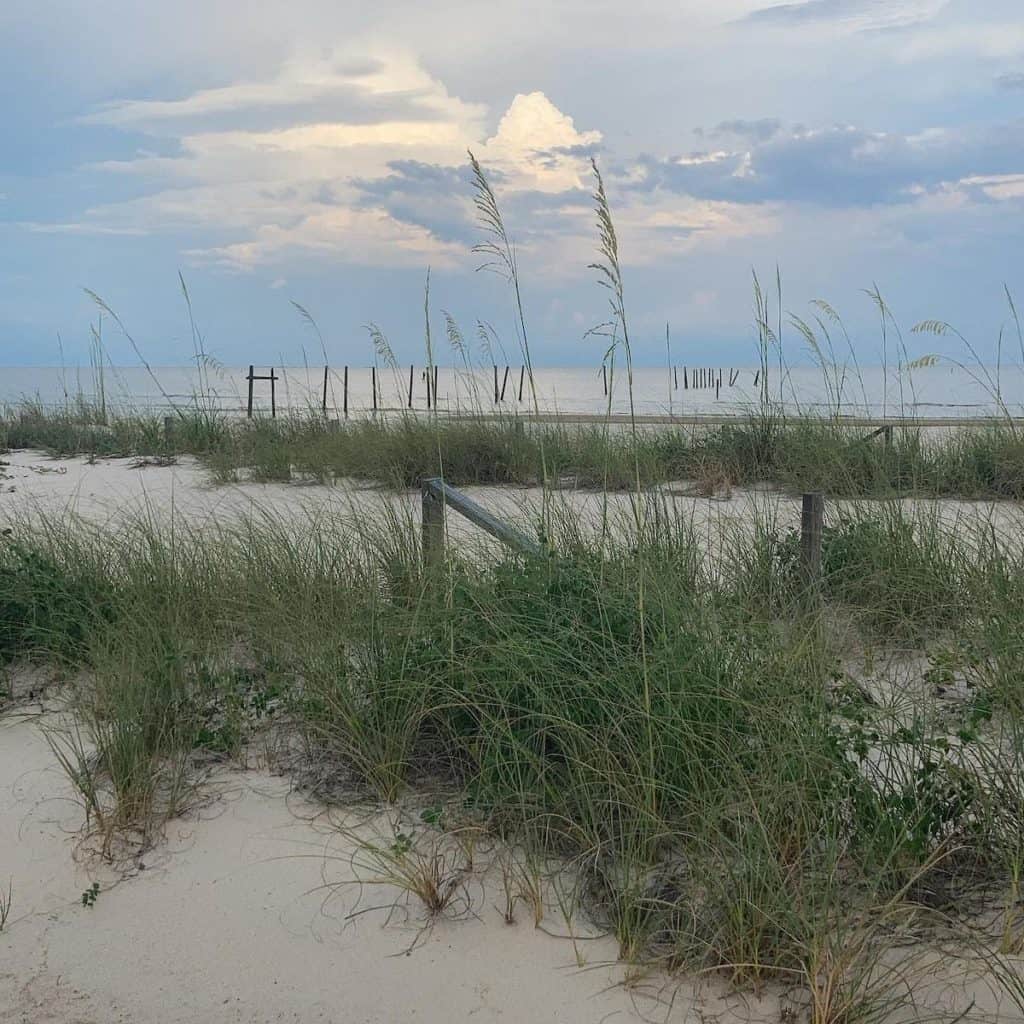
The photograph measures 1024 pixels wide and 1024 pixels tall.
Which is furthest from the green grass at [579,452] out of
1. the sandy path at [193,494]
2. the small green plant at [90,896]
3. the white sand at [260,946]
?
the small green plant at [90,896]

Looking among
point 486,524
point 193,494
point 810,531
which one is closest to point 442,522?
point 486,524

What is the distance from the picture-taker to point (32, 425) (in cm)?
1432

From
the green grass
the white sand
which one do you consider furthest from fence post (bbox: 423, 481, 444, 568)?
the green grass

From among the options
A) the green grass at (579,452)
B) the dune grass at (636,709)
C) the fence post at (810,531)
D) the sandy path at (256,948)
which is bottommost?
the sandy path at (256,948)

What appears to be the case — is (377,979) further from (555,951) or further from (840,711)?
(840,711)

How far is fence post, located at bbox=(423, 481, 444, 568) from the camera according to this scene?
4.06 m

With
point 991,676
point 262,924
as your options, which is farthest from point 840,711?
point 262,924

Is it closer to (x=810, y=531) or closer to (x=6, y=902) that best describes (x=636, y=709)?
(x=810, y=531)

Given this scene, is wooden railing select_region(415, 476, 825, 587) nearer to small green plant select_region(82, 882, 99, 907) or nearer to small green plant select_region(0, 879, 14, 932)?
small green plant select_region(82, 882, 99, 907)

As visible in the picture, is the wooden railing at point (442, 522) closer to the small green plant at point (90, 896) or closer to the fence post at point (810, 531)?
the fence post at point (810, 531)

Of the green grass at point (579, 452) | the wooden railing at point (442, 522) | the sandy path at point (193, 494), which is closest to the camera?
the wooden railing at point (442, 522)

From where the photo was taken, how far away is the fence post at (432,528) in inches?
160

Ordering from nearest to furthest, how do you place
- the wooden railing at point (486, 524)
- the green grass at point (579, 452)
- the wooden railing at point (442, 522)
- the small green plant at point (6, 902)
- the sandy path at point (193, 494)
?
the small green plant at point (6, 902) < the wooden railing at point (442, 522) < the wooden railing at point (486, 524) < the sandy path at point (193, 494) < the green grass at point (579, 452)

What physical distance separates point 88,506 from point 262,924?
6.87 metres
